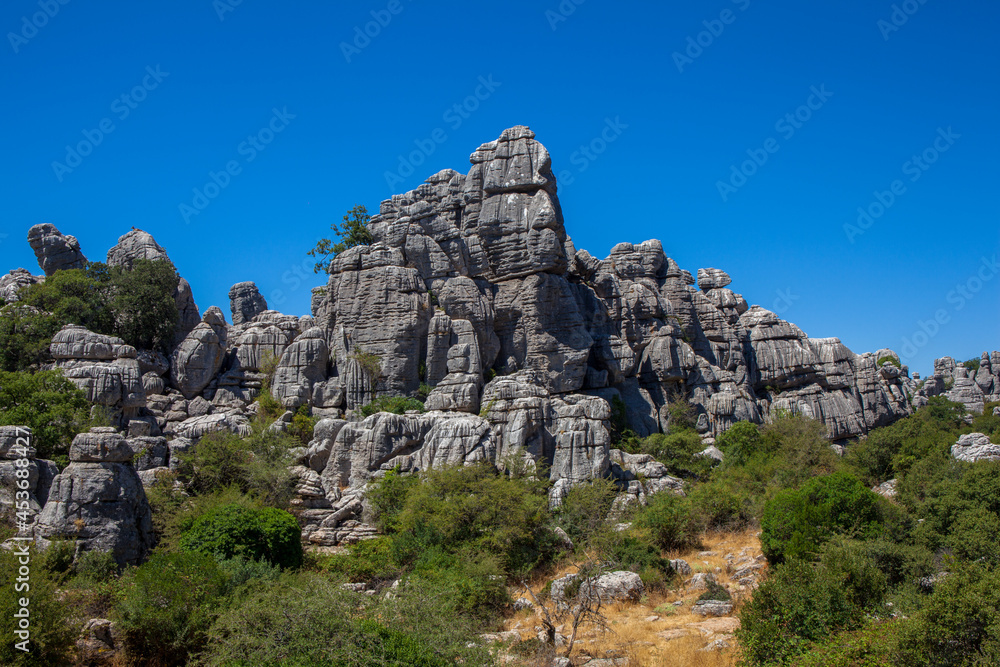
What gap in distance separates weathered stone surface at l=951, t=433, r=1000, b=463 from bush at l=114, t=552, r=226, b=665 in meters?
27.5

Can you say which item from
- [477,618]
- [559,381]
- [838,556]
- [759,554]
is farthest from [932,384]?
[477,618]

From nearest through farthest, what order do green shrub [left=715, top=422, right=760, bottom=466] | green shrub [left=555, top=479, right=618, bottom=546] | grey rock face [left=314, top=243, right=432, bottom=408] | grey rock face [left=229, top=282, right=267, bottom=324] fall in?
1. green shrub [left=555, top=479, right=618, bottom=546]
2. grey rock face [left=314, top=243, right=432, bottom=408]
3. green shrub [left=715, top=422, right=760, bottom=466]
4. grey rock face [left=229, top=282, right=267, bottom=324]

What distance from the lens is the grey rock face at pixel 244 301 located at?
51.8m

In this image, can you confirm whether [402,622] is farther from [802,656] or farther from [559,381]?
[559,381]

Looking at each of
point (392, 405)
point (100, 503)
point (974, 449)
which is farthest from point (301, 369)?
point (974, 449)

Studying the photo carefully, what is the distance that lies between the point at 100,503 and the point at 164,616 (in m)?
6.34

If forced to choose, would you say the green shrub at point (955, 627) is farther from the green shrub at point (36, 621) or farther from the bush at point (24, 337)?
the bush at point (24, 337)

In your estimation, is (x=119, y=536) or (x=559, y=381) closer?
(x=119, y=536)

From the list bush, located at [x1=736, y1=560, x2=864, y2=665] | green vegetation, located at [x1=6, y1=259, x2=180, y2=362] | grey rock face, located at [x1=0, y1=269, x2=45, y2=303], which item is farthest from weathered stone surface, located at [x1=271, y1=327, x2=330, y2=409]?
bush, located at [x1=736, y1=560, x2=864, y2=665]

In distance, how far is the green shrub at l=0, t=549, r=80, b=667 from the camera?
15344 millimetres

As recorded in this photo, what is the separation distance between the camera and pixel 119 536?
73.0 feet

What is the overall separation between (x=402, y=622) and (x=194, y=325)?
104 ft

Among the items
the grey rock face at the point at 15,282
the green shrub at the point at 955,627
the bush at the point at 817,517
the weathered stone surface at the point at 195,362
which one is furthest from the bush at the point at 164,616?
the grey rock face at the point at 15,282

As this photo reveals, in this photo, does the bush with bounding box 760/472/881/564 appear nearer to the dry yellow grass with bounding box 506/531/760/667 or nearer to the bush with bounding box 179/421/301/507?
the dry yellow grass with bounding box 506/531/760/667
